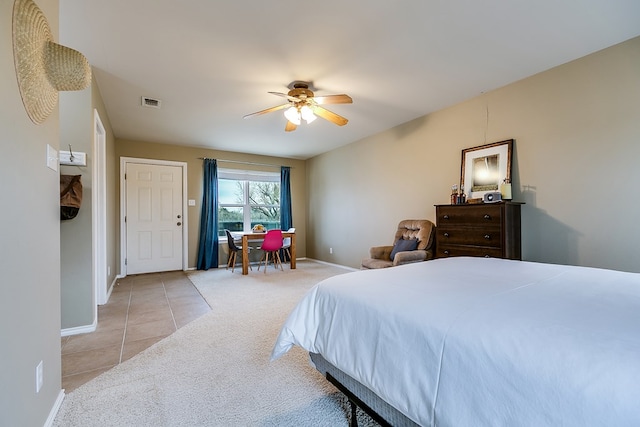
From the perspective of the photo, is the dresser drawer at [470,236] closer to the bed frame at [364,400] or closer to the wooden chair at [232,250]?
the bed frame at [364,400]

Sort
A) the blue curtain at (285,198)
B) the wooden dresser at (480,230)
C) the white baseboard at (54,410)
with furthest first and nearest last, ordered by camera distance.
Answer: the blue curtain at (285,198) → the wooden dresser at (480,230) → the white baseboard at (54,410)

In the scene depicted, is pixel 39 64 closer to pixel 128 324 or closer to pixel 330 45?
pixel 330 45

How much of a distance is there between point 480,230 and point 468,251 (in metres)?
0.25

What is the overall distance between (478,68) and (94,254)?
4.08 m

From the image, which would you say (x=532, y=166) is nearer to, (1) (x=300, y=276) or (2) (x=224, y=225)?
(1) (x=300, y=276)

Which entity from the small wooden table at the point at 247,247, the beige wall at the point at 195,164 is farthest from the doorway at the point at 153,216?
the small wooden table at the point at 247,247

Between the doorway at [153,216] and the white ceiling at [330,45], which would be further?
the doorway at [153,216]

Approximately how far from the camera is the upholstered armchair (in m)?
3.41

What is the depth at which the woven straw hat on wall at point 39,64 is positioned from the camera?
1.20 metres

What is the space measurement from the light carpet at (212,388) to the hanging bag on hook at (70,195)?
4.42 feet

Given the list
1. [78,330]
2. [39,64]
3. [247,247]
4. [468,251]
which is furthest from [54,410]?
[247,247]

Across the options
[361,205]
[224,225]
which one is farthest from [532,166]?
[224,225]

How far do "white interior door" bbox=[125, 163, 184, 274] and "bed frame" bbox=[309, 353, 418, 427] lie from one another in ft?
15.9

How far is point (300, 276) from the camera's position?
493cm
